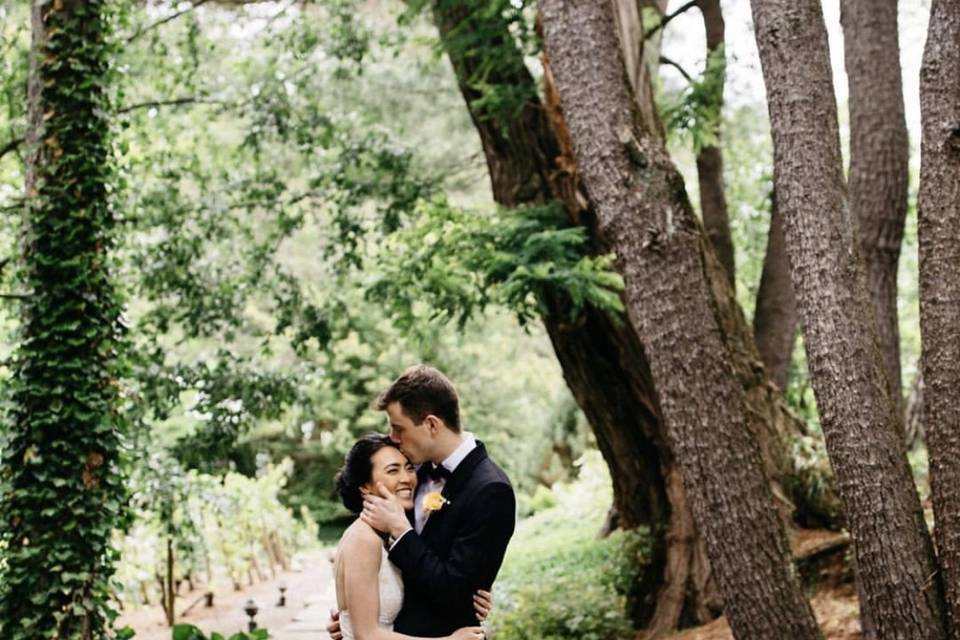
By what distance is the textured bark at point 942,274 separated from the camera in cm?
416

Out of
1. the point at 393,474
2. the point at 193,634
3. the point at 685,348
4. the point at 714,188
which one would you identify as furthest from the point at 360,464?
the point at 714,188

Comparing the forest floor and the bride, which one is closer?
the bride

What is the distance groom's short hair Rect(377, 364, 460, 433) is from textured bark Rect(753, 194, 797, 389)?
6.92 meters

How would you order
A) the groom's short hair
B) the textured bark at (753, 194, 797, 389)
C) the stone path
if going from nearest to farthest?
the groom's short hair
the textured bark at (753, 194, 797, 389)
the stone path

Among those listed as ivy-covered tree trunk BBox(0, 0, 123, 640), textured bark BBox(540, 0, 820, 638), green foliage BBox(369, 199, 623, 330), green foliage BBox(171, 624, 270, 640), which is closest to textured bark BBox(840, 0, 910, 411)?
green foliage BBox(369, 199, 623, 330)

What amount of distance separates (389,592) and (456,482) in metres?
0.40

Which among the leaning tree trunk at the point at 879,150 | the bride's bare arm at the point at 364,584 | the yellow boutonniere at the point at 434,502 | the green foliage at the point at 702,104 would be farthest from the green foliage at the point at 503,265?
the bride's bare arm at the point at 364,584

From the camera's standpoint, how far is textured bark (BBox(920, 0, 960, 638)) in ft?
13.7

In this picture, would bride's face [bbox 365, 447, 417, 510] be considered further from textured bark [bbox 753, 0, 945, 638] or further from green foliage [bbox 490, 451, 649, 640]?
green foliage [bbox 490, 451, 649, 640]

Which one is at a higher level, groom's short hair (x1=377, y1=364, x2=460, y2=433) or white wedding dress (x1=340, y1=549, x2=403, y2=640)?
groom's short hair (x1=377, y1=364, x2=460, y2=433)

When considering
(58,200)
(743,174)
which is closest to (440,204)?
(58,200)

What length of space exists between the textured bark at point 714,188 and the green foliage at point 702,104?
139cm

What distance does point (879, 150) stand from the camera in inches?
259

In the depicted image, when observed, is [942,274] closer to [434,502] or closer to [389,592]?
[434,502]
